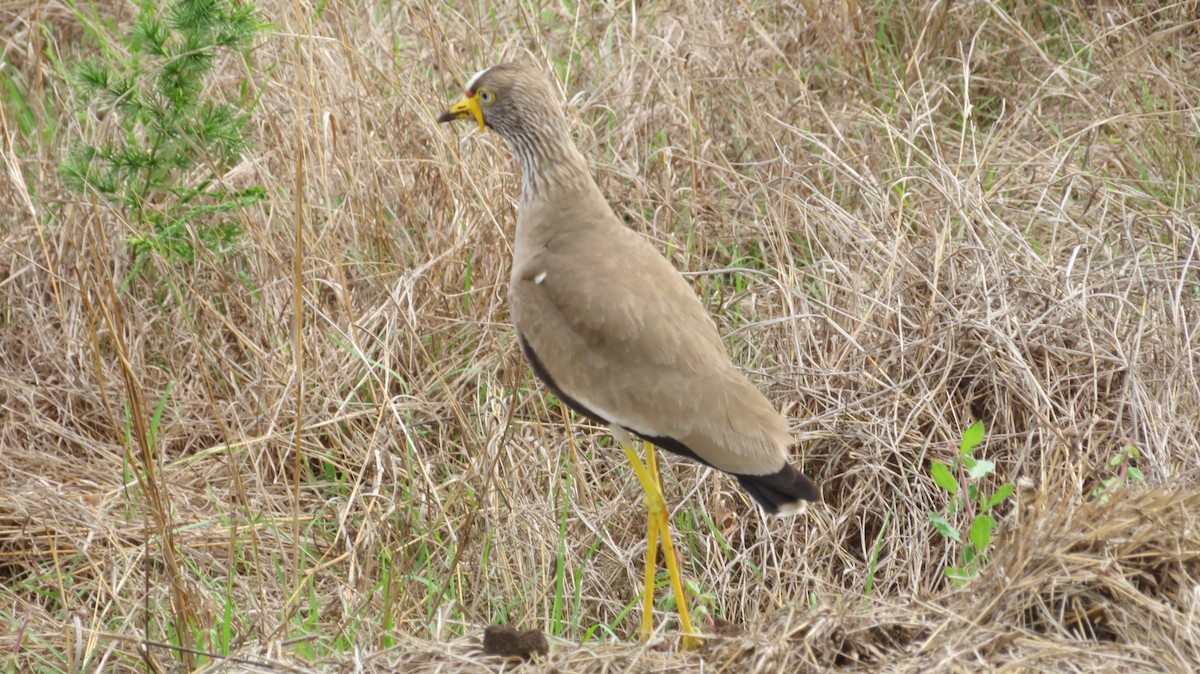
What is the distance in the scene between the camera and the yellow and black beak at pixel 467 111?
3738mm

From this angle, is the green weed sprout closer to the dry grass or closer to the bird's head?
the dry grass

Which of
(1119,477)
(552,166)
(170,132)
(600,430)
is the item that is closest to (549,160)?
(552,166)

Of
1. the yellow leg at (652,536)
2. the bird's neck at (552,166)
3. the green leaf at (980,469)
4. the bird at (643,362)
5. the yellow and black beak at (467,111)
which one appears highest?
the yellow and black beak at (467,111)

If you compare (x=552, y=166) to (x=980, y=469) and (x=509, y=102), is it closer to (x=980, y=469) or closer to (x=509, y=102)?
(x=509, y=102)

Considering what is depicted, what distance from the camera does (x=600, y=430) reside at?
424 centimetres

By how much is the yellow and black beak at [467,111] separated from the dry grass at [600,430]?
450 mm

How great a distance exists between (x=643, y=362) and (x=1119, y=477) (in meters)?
1.14

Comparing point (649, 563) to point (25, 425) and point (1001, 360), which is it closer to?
point (1001, 360)

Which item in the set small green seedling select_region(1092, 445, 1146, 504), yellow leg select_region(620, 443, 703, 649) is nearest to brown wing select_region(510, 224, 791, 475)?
yellow leg select_region(620, 443, 703, 649)

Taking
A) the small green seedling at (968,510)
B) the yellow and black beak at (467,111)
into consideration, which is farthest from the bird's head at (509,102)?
the small green seedling at (968,510)

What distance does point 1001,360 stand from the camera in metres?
3.75

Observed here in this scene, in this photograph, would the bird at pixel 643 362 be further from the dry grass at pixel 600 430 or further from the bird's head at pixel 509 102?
the bird's head at pixel 509 102

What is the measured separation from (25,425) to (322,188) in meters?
1.27

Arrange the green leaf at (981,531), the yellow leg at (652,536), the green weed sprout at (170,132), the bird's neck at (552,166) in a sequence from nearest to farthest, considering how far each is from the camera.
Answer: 1. the green leaf at (981,531)
2. the yellow leg at (652,536)
3. the bird's neck at (552,166)
4. the green weed sprout at (170,132)
